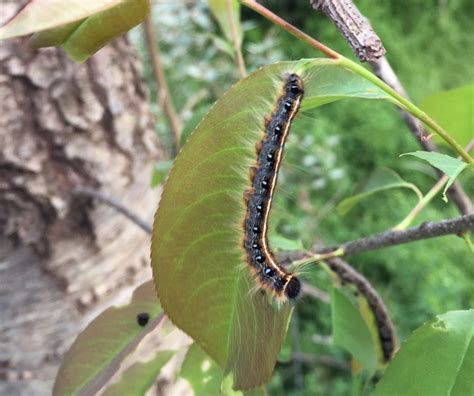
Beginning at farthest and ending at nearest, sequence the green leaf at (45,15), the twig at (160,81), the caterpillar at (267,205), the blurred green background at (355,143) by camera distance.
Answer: the blurred green background at (355,143) < the twig at (160,81) < the caterpillar at (267,205) < the green leaf at (45,15)

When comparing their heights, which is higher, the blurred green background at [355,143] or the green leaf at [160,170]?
the green leaf at [160,170]

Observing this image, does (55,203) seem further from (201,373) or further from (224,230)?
(224,230)

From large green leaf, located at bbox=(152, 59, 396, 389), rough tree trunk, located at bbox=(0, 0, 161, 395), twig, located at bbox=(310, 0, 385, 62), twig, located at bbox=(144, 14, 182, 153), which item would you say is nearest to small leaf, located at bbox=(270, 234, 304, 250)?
large green leaf, located at bbox=(152, 59, 396, 389)

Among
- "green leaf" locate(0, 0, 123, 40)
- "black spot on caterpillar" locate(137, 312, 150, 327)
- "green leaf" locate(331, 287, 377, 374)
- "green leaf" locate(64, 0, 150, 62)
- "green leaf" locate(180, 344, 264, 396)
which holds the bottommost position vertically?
"green leaf" locate(331, 287, 377, 374)

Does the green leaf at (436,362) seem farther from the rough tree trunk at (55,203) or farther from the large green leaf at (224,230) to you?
the rough tree trunk at (55,203)

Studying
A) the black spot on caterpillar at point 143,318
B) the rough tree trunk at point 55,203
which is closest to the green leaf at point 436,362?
the black spot on caterpillar at point 143,318

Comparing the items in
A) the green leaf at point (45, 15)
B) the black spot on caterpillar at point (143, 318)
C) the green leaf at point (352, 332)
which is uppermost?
the green leaf at point (45, 15)

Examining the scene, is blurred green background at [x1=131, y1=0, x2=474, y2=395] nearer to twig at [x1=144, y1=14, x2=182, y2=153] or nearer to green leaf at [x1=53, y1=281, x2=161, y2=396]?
twig at [x1=144, y1=14, x2=182, y2=153]

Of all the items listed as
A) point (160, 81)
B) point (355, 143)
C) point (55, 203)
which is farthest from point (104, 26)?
point (355, 143)
